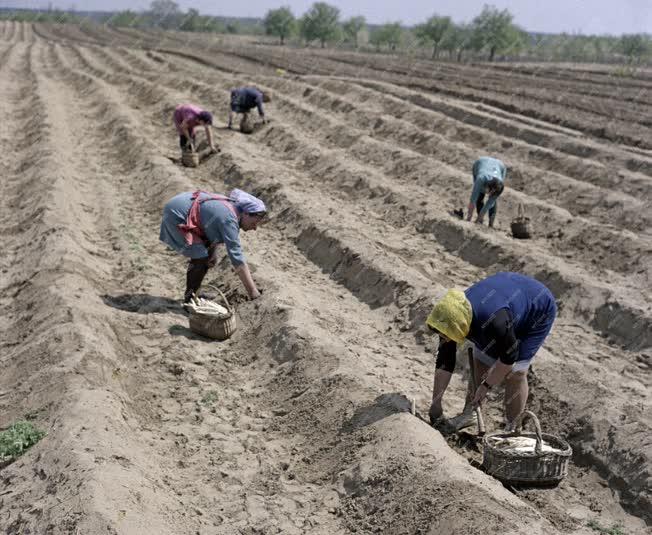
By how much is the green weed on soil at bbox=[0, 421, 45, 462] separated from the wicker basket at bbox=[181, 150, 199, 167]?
8.06m

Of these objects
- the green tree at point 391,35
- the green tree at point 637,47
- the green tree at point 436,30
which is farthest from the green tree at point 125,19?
the green tree at point 637,47

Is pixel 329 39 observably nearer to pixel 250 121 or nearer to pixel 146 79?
pixel 146 79

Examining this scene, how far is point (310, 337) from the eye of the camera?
19.1 feet

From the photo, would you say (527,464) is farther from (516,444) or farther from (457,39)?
(457,39)

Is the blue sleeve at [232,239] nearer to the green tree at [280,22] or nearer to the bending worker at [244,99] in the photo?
the bending worker at [244,99]

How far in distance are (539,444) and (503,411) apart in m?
1.25

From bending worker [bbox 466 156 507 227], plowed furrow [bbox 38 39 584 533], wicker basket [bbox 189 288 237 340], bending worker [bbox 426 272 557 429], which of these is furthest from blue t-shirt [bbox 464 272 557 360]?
bending worker [bbox 466 156 507 227]

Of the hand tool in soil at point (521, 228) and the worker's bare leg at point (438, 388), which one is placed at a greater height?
the worker's bare leg at point (438, 388)

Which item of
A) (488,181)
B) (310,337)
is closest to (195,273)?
(310,337)

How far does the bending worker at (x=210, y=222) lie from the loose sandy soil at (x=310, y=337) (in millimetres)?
745

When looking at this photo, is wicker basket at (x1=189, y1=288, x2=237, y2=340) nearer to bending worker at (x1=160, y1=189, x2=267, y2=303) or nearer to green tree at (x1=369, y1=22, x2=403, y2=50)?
bending worker at (x1=160, y1=189, x2=267, y2=303)

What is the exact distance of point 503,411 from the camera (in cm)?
550

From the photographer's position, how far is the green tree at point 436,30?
56.8 m

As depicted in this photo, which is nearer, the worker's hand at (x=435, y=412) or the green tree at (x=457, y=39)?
the worker's hand at (x=435, y=412)
